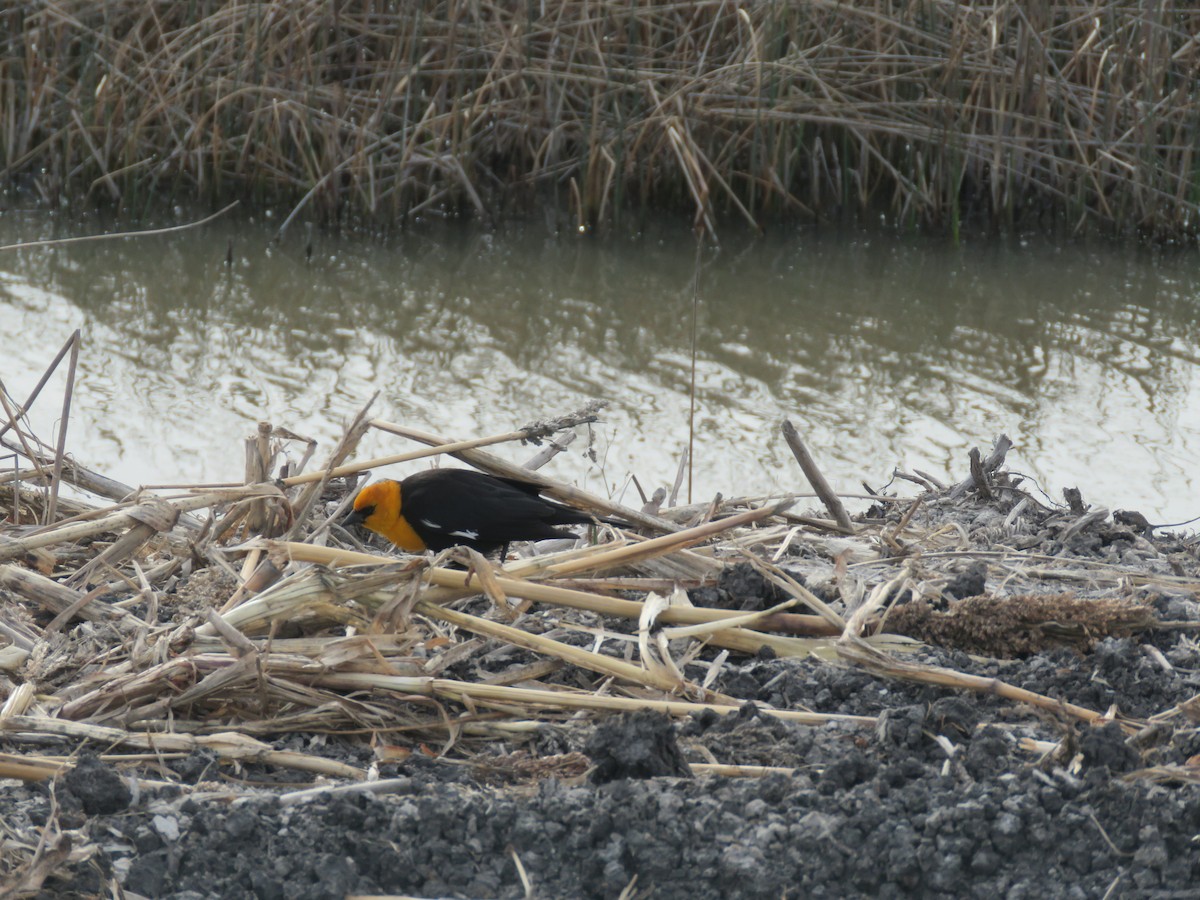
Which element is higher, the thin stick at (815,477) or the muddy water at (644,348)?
the thin stick at (815,477)

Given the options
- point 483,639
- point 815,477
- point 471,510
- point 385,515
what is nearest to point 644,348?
point 815,477

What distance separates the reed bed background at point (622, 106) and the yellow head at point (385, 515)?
5869mm

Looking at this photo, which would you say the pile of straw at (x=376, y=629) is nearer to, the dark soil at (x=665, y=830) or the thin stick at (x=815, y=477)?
the thin stick at (x=815, y=477)

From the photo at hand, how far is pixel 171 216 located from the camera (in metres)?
9.36

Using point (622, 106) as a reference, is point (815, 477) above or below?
below

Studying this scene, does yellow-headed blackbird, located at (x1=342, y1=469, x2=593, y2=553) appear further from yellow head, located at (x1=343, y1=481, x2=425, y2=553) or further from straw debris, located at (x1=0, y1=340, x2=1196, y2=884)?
straw debris, located at (x1=0, y1=340, x2=1196, y2=884)

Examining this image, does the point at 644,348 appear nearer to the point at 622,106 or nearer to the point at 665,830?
the point at 622,106

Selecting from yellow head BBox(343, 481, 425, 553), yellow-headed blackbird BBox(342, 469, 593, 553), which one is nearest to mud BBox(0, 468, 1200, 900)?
yellow-headed blackbird BBox(342, 469, 593, 553)

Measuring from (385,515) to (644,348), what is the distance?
393cm

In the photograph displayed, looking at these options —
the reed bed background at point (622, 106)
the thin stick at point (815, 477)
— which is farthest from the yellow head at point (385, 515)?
the reed bed background at point (622, 106)

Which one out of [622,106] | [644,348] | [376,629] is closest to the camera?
[376,629]

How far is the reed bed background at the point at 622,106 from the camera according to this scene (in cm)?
880

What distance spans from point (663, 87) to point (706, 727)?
7.61m

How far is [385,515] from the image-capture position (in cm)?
310
